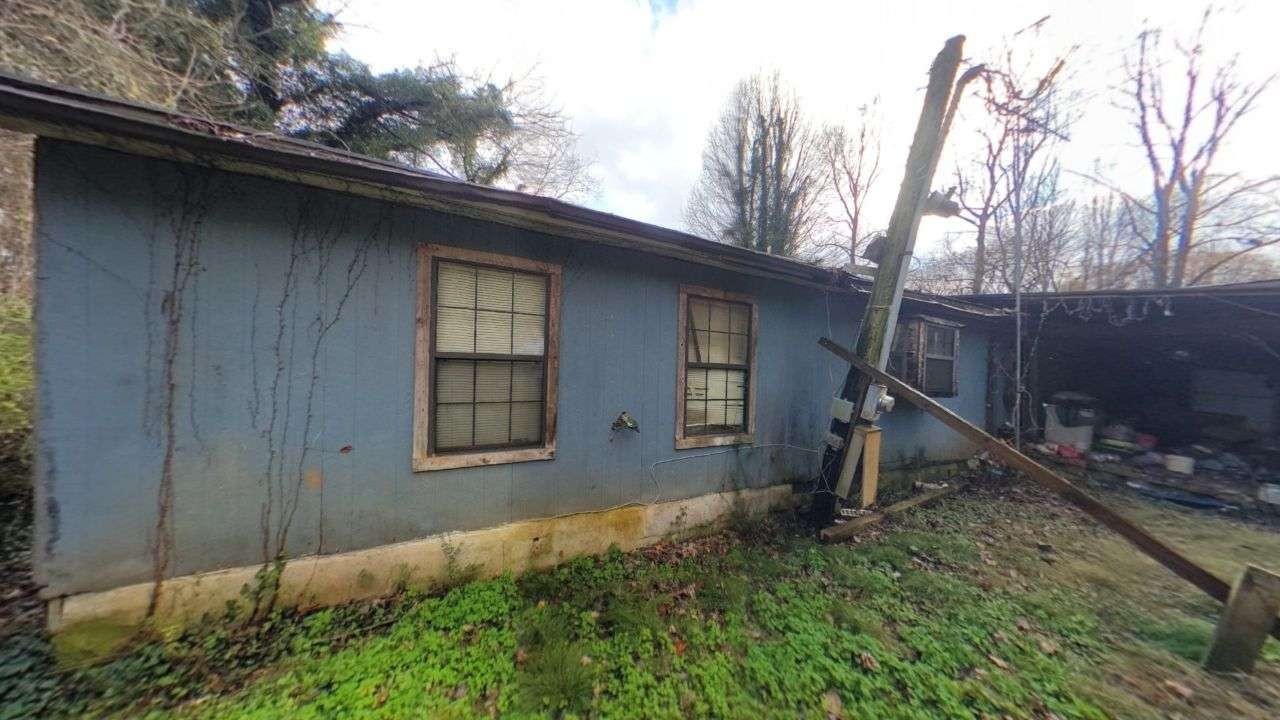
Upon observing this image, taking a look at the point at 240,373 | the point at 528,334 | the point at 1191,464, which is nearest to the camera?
the point at 240,373

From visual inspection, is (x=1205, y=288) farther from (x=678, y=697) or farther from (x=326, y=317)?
(x=326, y=317)

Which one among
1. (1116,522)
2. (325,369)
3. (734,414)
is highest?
(325,369)

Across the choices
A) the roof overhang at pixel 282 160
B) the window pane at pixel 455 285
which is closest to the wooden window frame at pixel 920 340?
the roof overhang at pixel 282 160

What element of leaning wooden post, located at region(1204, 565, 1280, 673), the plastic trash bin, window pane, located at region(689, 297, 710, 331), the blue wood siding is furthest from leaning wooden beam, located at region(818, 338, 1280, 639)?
the plastic trash bin

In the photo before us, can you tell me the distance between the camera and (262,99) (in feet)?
25.7

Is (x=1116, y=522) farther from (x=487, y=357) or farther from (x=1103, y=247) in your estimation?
(x=1103, y=247)

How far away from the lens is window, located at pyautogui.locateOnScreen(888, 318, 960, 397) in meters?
6.90

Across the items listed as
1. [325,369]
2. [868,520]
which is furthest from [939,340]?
[325,369]

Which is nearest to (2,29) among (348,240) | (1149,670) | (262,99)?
(262,99)

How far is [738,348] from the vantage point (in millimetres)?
5129

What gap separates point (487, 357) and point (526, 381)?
40 cm

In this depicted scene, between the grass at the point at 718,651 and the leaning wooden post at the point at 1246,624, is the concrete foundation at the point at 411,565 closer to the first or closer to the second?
the grass at the point at 718,651

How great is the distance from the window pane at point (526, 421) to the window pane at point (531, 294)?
823mm

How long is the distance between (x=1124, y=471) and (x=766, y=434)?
22.6 ft
